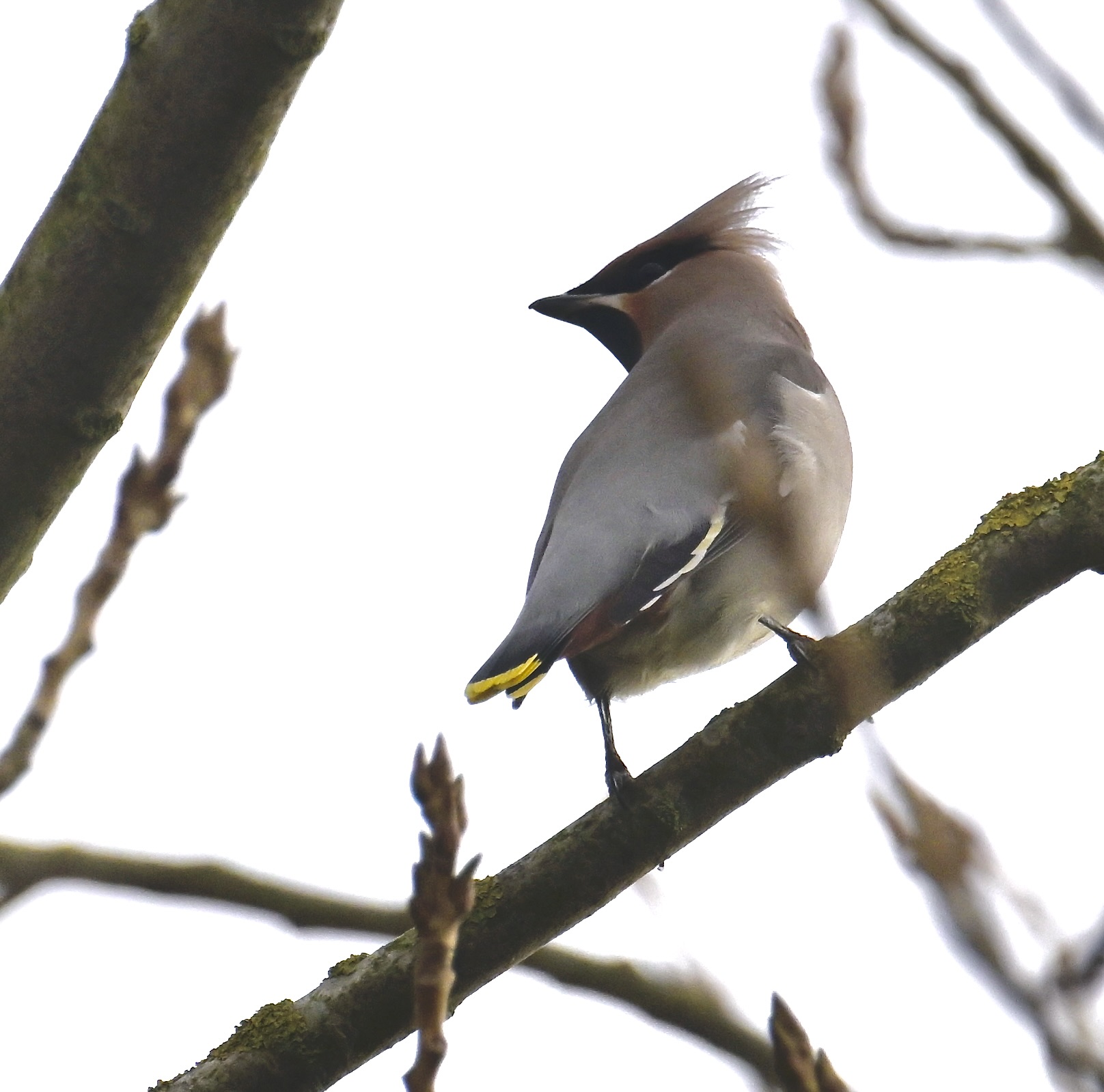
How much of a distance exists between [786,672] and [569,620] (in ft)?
1.96

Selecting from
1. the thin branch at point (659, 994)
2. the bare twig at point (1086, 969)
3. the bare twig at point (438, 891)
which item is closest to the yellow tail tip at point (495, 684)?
the thin branch at point (659, 994)

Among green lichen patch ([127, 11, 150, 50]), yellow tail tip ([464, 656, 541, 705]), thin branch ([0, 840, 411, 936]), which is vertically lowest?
thin branch ([0, 840, 411, 936])

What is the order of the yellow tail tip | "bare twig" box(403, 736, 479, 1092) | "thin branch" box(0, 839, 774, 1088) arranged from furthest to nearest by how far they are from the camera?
the yellow tail tip, "thin branch" box(0, 839, 774, 1088), "bare twig" box(403, 736, 479, 1092)

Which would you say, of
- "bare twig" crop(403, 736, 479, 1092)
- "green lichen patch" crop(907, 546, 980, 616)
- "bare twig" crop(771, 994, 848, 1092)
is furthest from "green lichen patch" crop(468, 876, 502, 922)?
"bare twig" crop(771, 994, 848, 1092)

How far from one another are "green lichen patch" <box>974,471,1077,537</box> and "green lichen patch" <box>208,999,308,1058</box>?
1.40 metres

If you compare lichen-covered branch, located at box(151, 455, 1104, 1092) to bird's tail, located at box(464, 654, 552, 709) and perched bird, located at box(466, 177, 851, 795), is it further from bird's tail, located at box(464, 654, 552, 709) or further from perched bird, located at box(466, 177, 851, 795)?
bird's tail, located at box(464, 654, 552, 709)

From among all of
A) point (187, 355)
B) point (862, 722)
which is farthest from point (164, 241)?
point (862, 722)

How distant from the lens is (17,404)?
7.70ft

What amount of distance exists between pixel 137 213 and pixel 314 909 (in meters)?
1.22

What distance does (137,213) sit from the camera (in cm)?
231

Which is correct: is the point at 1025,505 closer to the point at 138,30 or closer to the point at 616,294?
the point at 138,30

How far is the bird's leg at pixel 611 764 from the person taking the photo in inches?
112

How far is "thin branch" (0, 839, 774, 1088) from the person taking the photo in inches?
101

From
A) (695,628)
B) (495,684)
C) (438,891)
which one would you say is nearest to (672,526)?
(695,628)
